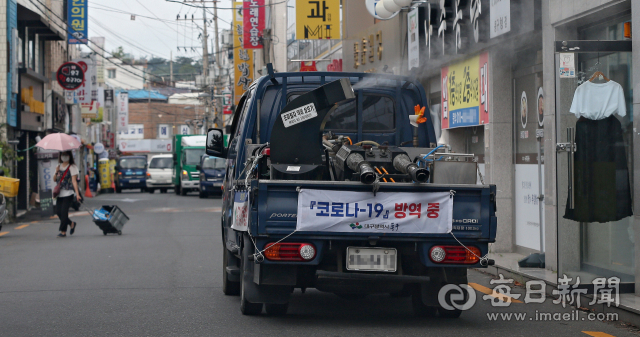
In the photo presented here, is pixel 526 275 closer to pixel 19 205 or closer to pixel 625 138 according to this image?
pixel 625 138

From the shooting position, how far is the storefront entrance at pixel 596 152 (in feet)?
26.5

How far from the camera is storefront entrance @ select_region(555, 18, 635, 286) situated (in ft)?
26.5

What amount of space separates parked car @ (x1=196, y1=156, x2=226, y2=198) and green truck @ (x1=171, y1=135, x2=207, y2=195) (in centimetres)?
298

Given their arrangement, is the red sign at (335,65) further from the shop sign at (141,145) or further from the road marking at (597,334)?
the shop sign at (141,145)

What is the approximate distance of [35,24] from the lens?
25.8 m

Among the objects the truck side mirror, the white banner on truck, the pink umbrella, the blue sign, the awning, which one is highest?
the awning

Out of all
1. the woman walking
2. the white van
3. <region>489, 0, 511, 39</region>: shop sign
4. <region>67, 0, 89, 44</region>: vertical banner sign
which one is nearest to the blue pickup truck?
<region>489, 0, 511, 39</region>: shop sign

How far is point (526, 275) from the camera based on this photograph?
9047 millimetres

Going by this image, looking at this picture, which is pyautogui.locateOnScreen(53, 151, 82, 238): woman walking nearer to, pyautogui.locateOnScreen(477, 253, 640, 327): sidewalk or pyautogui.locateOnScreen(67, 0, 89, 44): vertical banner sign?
pyautogui.locateOnScreen(477, 253, 640, 327): sidewalk

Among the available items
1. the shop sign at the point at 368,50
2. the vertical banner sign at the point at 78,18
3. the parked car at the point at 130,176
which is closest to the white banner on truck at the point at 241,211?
the shop sign at the point at 368,50

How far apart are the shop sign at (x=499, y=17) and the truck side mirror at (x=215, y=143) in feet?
13.8

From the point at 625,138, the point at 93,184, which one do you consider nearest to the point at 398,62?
the point at 625,138

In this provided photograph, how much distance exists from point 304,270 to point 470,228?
142 centimetres

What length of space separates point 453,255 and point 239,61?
3810 centimetres
